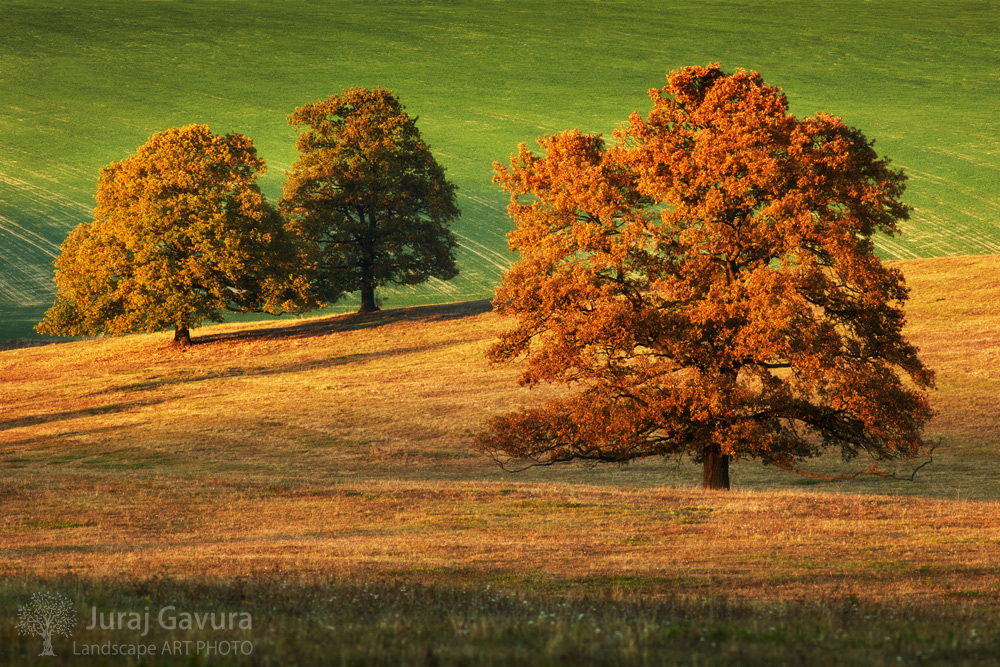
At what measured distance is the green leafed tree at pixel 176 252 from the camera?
62.6 meters

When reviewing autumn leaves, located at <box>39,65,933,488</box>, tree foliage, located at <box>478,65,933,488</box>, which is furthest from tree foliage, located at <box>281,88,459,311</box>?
tree foliage, located at <box>478,65,933,488</box>

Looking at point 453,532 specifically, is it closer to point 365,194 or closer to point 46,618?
point 46,618

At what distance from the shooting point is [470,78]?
471 ft

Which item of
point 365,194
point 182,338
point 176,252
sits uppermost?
point 365,194

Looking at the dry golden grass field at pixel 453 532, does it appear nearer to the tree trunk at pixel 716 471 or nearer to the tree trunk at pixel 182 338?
the tree trunk at pixel 716 471

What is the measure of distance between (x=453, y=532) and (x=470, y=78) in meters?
127

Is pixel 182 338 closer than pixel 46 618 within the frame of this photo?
No

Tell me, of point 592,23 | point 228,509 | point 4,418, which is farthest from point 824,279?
point 592,23

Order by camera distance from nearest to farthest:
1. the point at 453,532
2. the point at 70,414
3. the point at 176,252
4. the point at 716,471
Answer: the point at 453,532 → the point at 716,471 → the point at 70,414 → the point at 176,252

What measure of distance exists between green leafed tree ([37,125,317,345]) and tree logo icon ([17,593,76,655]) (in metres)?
50.9

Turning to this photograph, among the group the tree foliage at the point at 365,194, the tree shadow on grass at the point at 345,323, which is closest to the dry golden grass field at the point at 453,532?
the tree shadow on grass at the point at 345,323

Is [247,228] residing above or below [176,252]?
above

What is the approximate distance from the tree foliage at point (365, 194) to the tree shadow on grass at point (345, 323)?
2305 millimetres
